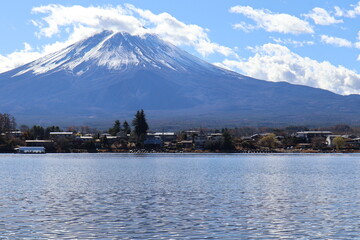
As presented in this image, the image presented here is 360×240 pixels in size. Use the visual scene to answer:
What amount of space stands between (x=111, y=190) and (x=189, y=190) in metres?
4.34

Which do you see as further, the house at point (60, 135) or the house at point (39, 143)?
the house at point (60, 135)

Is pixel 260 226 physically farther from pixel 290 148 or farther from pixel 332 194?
pixel 290 148

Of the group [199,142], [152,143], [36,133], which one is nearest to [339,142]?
[199,142]

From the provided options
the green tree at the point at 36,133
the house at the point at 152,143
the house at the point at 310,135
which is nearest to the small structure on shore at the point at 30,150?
the green tree at the point at 36,133

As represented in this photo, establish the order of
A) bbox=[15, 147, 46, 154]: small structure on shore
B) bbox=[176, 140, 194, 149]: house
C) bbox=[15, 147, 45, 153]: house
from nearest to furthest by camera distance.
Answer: bbox=[15, 147, 46, 154]: small structure on shore, bbox=[15, 147, 45, 153]: house, bbox=[176, 140, 194, 149]: house

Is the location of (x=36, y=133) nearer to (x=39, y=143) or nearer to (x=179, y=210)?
(x=39, y=143)

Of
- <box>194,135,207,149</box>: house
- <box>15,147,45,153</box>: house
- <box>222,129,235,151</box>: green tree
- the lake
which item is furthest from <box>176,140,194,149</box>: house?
the lake

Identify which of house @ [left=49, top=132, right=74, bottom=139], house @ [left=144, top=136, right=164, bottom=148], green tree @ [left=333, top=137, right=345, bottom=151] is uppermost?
house @ [left=49, top=132, right=74, bottom=139]

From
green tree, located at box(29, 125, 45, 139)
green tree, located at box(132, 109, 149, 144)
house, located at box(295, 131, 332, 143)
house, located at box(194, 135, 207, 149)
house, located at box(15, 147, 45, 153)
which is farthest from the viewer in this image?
house, located at box(295, 131, 332, 143)

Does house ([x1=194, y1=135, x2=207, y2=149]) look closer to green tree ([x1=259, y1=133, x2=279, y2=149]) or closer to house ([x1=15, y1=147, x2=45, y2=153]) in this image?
green tree ([x1=259, y1=133, x2=279, y2=149])

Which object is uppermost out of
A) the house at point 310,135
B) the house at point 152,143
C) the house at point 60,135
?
the house at point 60,135

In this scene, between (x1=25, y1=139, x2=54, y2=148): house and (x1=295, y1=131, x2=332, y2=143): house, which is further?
(x1=295, y1=131, x2=332, y2=143): house

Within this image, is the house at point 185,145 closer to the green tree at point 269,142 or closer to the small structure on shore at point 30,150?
the green tree at point 269,142

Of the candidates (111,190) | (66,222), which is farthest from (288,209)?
(111,190)
